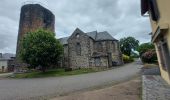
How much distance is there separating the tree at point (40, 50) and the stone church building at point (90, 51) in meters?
7.63

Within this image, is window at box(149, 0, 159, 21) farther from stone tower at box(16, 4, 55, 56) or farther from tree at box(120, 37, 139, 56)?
tree at box(120, 37, 139, 56)

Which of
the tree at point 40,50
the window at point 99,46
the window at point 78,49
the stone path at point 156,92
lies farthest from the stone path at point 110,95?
the window at point 99,46

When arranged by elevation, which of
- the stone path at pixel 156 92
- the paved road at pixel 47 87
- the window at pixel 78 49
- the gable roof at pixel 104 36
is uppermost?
the gable roof at pixel 104 36

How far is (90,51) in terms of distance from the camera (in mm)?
30891

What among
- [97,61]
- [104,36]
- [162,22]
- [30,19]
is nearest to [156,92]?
[162,22]

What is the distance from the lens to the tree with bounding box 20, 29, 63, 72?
75.6ft

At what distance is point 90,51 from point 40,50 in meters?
11.5

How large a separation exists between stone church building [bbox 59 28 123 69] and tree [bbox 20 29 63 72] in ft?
25.0

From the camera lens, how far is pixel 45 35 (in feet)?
81.6

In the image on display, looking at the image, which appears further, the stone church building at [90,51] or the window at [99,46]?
the window at [99,46]

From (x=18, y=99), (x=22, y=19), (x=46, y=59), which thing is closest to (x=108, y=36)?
(x=46, y=59)

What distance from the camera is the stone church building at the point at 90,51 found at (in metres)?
30.2

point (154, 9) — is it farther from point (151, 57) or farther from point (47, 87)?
point (151, 57)

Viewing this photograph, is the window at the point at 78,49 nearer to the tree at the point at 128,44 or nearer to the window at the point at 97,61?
the window at the point at 97,61
